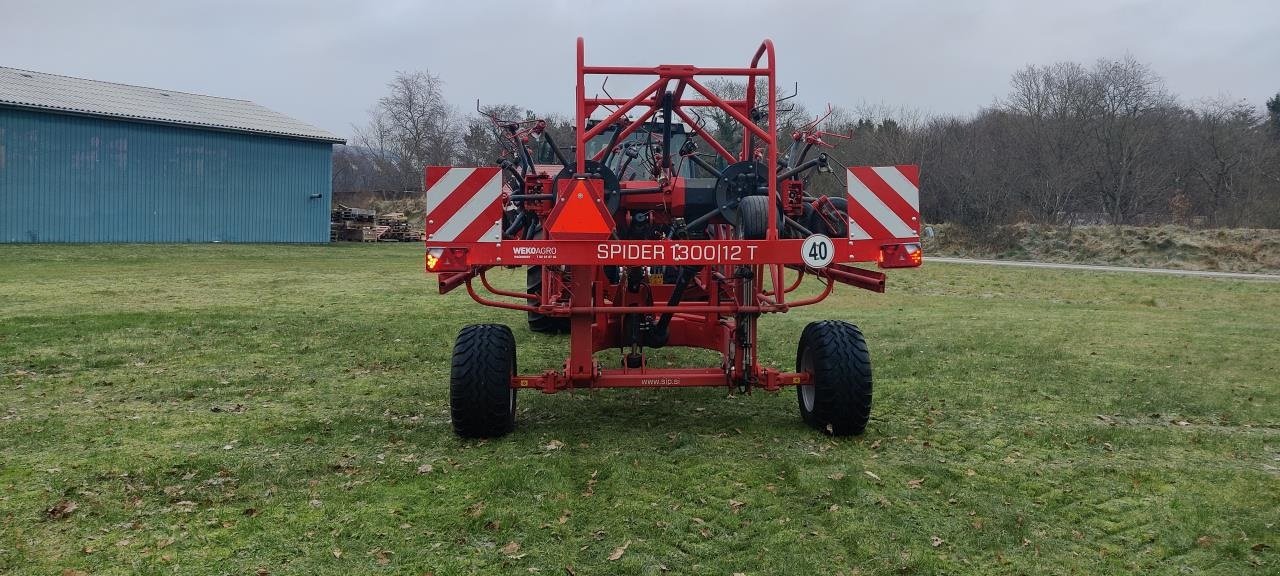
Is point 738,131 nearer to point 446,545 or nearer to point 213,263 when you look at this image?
point 446,545

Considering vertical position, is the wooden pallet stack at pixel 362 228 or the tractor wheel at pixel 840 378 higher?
the wooden pallet stack at pixel 362 228

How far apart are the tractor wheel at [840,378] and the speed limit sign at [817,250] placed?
633 millimetres

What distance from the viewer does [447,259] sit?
475cm

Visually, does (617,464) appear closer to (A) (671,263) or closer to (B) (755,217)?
(A) (671,263)

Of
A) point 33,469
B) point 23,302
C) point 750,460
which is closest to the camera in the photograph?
point 33,469

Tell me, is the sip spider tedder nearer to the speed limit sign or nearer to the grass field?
the speed limit sign

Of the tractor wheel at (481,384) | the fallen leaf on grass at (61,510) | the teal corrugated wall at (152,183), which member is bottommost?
the fallen leaf on grass at (61,510)

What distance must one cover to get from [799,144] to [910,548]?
309cm

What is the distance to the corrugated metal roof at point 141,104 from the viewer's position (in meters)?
27.9

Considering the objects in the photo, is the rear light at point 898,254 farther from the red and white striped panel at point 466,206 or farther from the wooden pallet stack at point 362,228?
the wooden pallet stack at point 362,228

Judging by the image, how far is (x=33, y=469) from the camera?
14.4 ft

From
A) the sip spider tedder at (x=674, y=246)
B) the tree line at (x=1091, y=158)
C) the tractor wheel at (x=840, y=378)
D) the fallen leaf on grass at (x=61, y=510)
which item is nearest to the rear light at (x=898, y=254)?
the sip spider tedder at (x=674, y=246)

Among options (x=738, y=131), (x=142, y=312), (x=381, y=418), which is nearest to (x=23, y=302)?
(x=142, y=312)

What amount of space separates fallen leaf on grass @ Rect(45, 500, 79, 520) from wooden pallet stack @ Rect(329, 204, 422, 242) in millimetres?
33126
